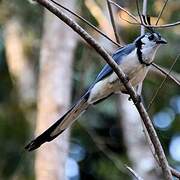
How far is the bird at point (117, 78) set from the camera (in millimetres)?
3422

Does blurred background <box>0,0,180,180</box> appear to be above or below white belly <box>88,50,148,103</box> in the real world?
below

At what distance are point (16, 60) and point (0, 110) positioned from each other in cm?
77

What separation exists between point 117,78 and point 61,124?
0.41m

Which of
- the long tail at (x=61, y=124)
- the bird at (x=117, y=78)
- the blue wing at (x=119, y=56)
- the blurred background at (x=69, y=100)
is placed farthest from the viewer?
the blurred background at (x=69, y=100)

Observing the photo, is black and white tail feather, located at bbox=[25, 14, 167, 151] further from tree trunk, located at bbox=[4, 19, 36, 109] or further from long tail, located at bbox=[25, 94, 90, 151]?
tree trunk, located at bbox=[4, 19, 36, 109]

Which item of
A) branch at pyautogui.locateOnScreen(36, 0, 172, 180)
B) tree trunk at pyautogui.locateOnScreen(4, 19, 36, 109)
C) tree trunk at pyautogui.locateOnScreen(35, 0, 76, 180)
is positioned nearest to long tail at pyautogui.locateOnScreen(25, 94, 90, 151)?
branch at pyautogui.locateOnScreen(36, 0, 172, 180)

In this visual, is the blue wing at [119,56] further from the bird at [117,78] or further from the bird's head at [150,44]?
the bird's head at [150,44]

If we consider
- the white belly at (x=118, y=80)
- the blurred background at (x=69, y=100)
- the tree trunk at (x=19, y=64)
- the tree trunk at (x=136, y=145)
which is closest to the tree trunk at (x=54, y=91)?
the blurred background at (x=69, y=100)

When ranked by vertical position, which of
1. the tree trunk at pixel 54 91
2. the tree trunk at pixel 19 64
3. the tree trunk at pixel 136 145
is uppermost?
the tree trunk at pixel 54 91

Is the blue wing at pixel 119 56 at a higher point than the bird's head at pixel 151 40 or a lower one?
lower

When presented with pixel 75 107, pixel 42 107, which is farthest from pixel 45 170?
pixel 75 107

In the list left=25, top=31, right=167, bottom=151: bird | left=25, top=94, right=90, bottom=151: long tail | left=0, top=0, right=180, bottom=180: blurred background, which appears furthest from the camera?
left=0, top=0, right=180, bottom=180: blurred background

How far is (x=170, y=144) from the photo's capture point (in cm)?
771

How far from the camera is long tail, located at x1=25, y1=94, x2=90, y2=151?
3235 millimetres
